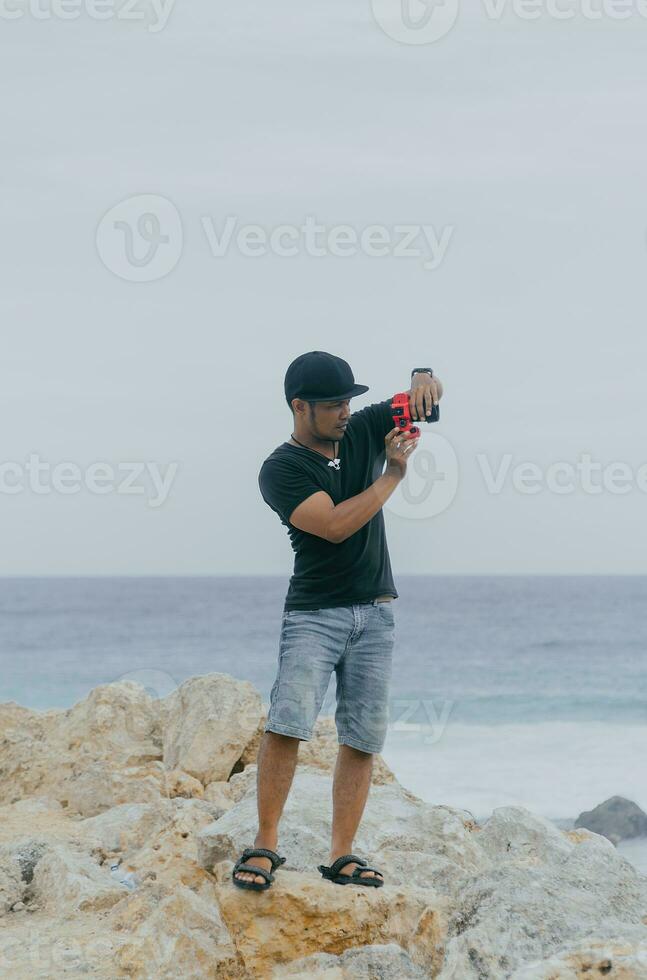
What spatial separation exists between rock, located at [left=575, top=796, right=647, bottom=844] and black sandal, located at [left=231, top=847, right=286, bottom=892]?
903 centimetres

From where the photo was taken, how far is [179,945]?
12.7 feet

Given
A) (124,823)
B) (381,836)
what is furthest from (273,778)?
(124,823)

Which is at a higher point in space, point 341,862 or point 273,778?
point 273,778

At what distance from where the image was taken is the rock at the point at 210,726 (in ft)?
22.0

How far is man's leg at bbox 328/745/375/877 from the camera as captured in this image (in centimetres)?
416

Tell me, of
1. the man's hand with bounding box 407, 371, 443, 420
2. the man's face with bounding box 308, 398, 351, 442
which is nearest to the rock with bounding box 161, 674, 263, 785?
the man's face with bounding box 308, 398, 351, 442

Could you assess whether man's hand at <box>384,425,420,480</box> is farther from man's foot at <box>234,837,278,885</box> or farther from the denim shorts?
man's foot at <box>234,837,278,885</box>

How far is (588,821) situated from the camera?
42.0 feet

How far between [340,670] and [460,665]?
105 feet

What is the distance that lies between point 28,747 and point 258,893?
3.93 m

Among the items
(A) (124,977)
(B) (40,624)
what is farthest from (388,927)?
(B) (40,624)

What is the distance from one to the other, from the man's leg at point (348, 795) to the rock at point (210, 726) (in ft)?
8.53

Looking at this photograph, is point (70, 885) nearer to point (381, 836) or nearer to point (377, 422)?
point (381, 836)

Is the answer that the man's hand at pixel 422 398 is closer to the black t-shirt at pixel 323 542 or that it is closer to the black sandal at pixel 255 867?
the black t-shirt at pixel 323 542
